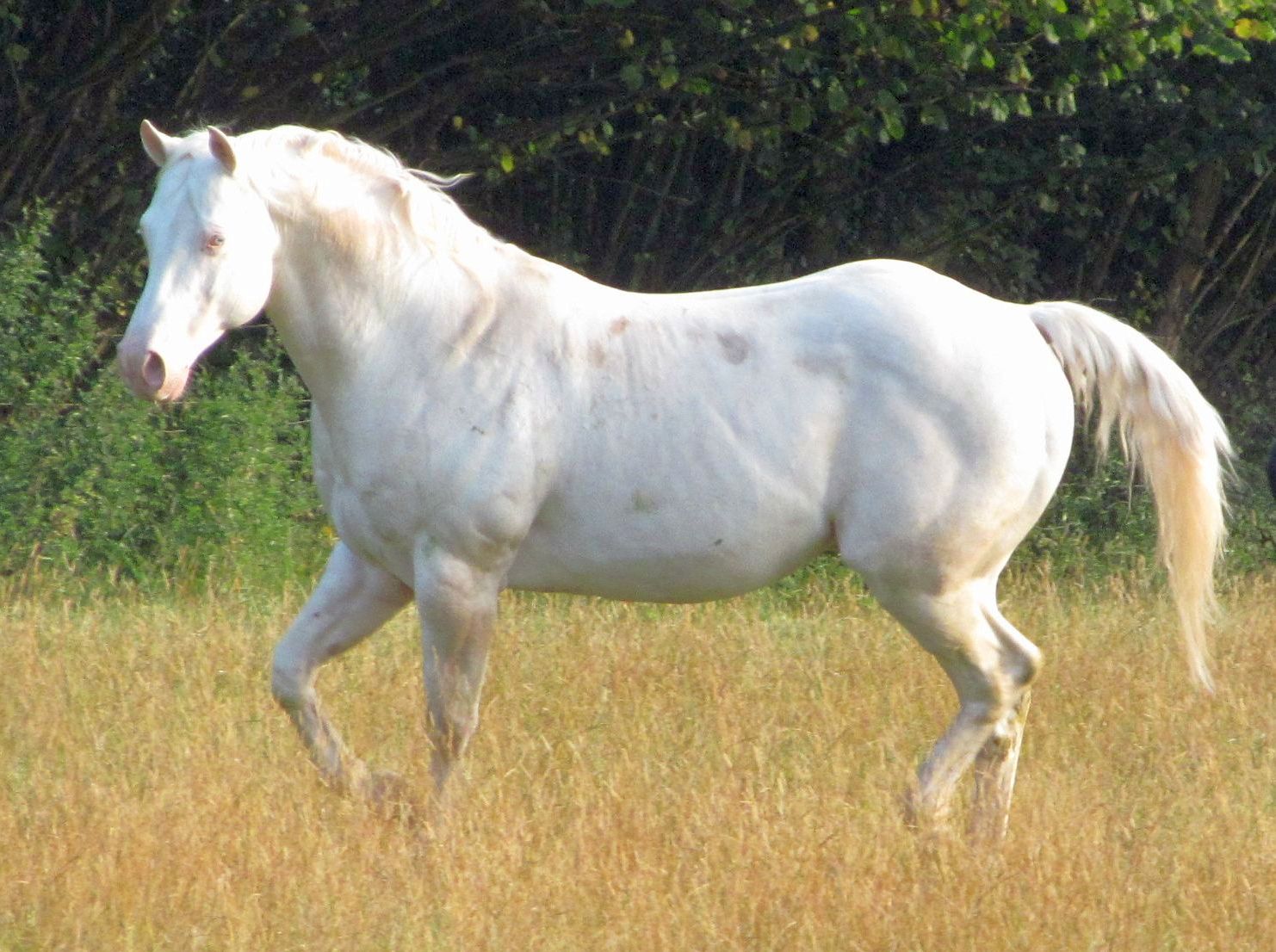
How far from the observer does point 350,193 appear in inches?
175

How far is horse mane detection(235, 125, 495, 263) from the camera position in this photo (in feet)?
14.2

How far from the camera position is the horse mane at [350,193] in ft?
14.2

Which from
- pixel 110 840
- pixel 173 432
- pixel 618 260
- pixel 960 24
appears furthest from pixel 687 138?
pixel 110 840

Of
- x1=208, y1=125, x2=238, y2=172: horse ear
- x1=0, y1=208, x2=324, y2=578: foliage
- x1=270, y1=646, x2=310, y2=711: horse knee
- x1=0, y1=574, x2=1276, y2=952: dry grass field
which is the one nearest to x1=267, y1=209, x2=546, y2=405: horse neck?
x1=208, y1=125, x2=238, y2=172: horse ear

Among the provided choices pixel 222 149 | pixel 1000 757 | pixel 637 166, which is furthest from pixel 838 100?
pixel 222 149

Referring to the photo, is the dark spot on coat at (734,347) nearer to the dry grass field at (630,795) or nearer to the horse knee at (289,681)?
the dry grass field at (630,795)

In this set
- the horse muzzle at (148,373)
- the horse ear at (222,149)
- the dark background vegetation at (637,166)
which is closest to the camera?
the horse muzzle at (148,373)

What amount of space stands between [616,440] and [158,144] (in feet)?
4.31

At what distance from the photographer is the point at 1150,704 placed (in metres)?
5.66

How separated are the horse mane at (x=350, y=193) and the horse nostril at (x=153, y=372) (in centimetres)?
53

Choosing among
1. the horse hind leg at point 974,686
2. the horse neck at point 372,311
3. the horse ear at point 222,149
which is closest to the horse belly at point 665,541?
the horse hind leg at point 974,686

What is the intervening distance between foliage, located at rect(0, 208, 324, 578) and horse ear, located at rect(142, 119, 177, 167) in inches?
137

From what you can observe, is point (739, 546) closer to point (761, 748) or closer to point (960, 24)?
point (761, 748)

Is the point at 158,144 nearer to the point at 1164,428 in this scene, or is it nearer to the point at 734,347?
the point at 734,347
